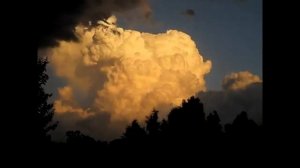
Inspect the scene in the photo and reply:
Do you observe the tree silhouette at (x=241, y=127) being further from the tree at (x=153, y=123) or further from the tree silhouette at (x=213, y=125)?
the tree at (x=153, y=123)

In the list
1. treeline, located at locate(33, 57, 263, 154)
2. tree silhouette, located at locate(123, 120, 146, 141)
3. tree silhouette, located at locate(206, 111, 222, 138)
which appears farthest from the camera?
tree silhouette, located at locate(123, 120, 146, 141)

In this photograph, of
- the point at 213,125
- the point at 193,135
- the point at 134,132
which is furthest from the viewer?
the point at 134,132

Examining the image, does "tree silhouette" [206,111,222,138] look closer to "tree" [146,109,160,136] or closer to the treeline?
the treeline

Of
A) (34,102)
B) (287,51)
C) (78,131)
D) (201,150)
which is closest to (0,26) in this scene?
(34,102)

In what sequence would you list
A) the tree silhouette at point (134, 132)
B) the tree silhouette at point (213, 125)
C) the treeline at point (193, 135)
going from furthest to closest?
the tree silhouette at point (134, 132)
the tree silhouette at point (213, 125)
the treeline at point (193, 135)

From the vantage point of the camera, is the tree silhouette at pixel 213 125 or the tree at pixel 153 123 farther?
the tree at pixel 153 123

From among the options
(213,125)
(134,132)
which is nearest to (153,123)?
(134,132)

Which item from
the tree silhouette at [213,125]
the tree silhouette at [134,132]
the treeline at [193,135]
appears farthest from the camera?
the tree silhouette at [134,132]

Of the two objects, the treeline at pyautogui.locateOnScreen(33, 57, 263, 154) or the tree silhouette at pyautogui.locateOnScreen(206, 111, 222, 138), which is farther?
the tree silhouette at pyautogui.locateOnScreen(206, 111, 222, 138)

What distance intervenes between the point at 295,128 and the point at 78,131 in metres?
75.8

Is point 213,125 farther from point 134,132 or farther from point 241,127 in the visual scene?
point 134,132

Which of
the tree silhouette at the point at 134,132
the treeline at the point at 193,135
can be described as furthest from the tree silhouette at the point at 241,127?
the tree silhouette at the point at 134,132

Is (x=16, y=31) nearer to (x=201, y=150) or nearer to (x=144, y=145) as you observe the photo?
(x=201, y=150)

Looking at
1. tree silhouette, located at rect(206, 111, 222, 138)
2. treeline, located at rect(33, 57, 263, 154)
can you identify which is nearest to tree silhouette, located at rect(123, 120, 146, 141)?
treeline, located at rect(33, 57, 263, 154)
